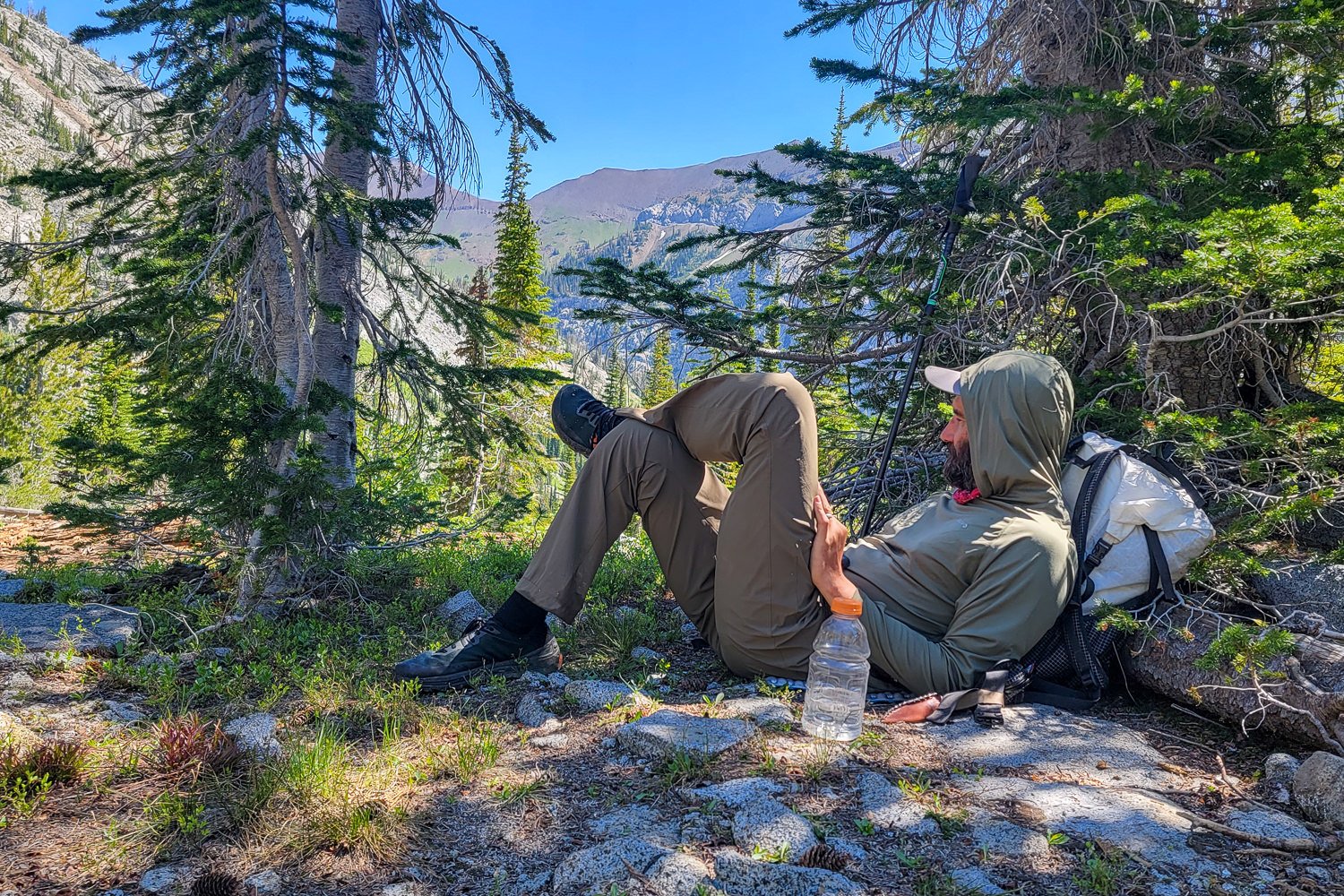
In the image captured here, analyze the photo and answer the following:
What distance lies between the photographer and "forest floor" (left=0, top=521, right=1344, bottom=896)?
6.79ft

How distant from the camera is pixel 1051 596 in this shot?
337 centimetres

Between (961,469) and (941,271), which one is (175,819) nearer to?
(961,469)

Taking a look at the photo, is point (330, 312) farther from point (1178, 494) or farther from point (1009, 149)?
point (1009, 149)

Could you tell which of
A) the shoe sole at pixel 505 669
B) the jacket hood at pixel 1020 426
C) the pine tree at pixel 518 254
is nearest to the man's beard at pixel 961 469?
the jacket hood at pixel 1020 426

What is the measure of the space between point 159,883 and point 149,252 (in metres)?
5.20

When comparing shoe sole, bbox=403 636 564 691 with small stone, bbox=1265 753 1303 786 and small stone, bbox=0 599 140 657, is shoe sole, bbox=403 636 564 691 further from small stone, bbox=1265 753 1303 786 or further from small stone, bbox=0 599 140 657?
small stone, bbox=1265 753 1303 786

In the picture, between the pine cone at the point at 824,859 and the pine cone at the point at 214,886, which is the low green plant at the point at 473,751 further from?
the pine cone at the point at 824,859

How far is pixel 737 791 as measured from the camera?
8.15ft

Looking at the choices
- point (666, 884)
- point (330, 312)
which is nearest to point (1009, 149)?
point (330, 312)

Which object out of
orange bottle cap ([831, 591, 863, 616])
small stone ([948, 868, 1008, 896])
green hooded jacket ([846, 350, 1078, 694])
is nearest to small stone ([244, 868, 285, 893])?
small stone ([948, 868, 1008, 896])

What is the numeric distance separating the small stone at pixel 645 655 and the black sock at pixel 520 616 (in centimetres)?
69

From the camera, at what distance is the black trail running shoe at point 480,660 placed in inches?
140

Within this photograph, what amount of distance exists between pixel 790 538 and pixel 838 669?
0.66 meters

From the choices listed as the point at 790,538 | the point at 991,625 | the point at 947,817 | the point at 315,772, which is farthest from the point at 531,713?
the point at 991,625
